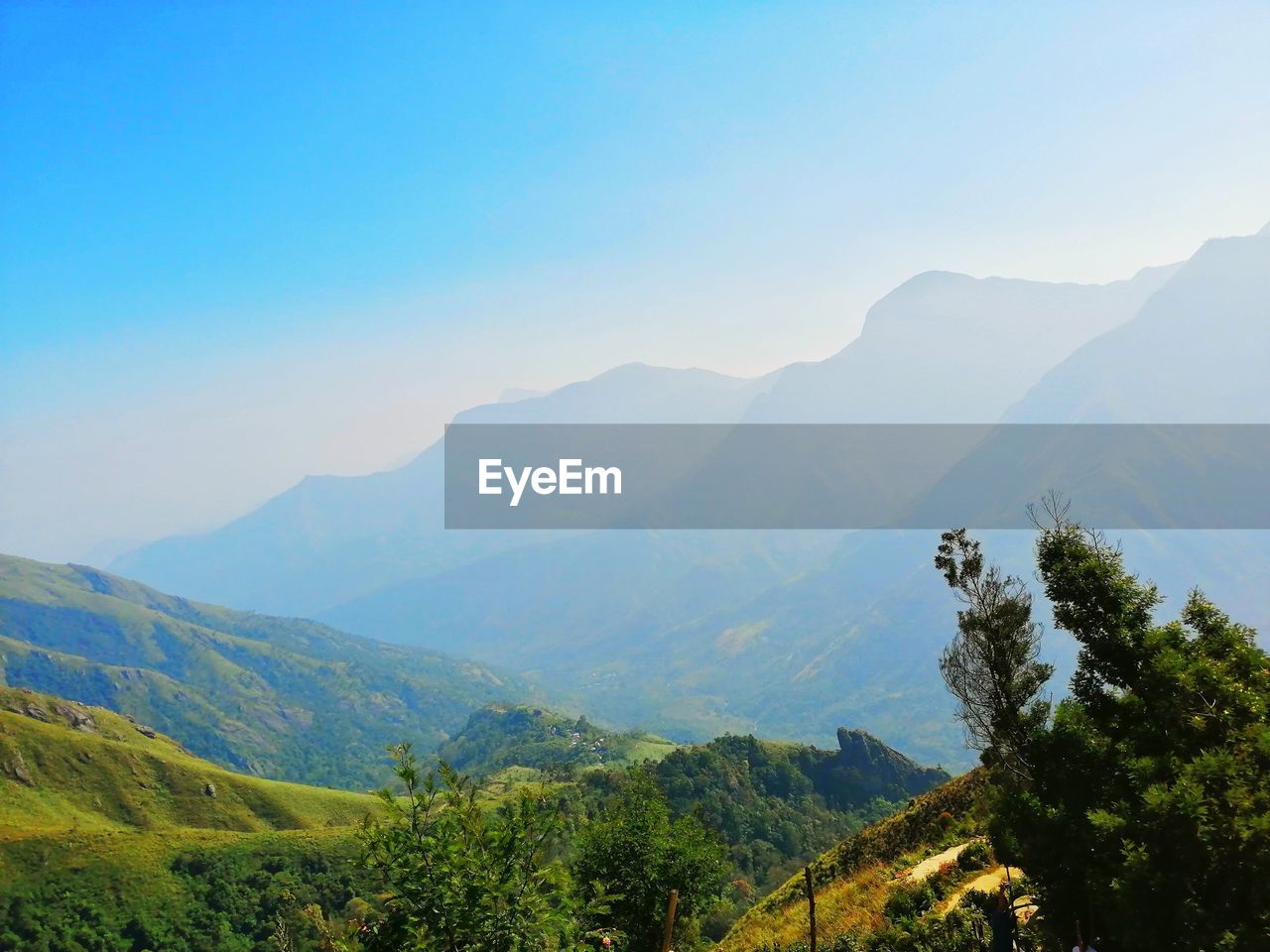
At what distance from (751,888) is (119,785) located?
142891mm

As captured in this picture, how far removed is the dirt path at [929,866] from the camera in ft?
92.2

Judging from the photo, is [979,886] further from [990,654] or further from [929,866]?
[990,654]

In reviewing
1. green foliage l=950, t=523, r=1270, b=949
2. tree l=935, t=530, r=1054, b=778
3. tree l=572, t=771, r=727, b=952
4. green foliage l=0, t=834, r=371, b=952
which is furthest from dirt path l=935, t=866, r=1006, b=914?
green foliage l=0, t=834, r=371, b=952

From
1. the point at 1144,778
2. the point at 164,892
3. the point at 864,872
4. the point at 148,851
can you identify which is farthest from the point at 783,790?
the point at 1144,778

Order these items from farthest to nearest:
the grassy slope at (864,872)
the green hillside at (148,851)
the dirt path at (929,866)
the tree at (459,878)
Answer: the green hillside at (148,851) < the dirt path at (929,866) < the grassy slope at (864,872) < the tree at (459,878)

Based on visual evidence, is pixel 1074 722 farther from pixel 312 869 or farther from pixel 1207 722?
pixel 312 869

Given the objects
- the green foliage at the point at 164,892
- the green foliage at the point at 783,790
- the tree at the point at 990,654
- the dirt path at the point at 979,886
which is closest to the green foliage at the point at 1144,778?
the tree at the point at 990,654

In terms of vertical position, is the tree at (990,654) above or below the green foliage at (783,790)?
above

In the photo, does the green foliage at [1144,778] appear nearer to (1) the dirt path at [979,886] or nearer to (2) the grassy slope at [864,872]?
(1) the dirt path at [979,886]

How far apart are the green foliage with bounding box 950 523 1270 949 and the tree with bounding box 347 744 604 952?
9250 mm

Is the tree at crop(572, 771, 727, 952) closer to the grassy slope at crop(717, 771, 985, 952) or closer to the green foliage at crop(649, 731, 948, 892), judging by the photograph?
the grassy slope at crop(717, 771, 985, 952)

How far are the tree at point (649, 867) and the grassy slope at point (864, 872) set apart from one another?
2872 mm

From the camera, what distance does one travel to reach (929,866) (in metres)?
30.0

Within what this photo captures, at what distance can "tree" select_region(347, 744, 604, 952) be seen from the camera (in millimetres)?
9227
